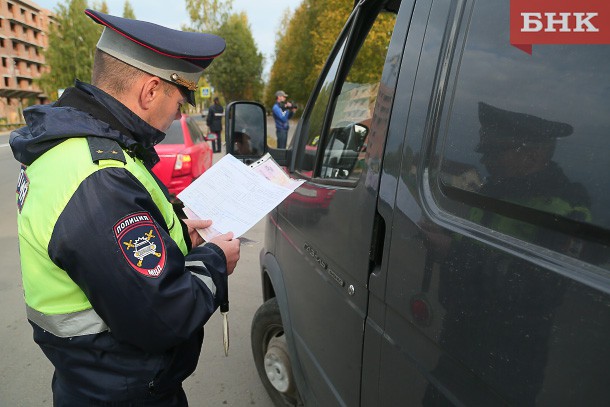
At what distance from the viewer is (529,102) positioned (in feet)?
2.76

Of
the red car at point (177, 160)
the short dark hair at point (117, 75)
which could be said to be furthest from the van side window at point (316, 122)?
the red car at point (177, 160)

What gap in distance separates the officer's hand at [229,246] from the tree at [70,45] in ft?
154

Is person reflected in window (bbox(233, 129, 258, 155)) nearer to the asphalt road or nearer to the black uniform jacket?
the black uniform jacket

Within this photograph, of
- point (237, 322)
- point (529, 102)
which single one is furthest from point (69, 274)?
point (237, 322)

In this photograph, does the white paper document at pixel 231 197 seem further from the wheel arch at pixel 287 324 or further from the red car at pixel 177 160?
the red car at pixel 177 160

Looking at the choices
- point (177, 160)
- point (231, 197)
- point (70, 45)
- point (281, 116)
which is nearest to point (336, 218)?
point (231, 197)

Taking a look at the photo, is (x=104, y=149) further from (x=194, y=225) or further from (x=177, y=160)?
(x=177, y=160)

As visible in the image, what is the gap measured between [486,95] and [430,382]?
67cm

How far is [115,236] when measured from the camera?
102 centimetres

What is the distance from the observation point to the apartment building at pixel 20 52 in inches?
2078

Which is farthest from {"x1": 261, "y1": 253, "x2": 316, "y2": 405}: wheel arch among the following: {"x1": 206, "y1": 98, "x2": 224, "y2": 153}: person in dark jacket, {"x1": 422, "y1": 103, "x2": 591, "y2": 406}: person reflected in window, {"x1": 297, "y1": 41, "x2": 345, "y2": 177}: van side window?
{"x1": 206, "y1": 98, "x2": 224, "y2": 153}: person in dark jacket

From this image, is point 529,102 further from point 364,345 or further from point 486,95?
point 364,345

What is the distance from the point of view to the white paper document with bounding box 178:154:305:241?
144 centimetres

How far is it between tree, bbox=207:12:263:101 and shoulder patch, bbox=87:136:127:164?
39251 mm
